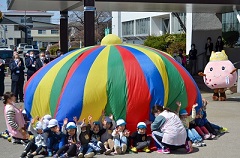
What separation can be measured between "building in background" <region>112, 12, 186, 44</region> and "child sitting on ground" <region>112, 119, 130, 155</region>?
3254 cm

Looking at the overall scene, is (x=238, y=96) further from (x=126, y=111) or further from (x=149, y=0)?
(x=126, y=111)

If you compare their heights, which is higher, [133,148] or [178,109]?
[178,109]

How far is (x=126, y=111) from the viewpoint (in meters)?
8.59

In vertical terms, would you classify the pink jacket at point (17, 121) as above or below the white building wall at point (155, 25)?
below

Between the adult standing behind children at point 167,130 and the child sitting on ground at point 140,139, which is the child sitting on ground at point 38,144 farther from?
the adult standing behind children at point 167,130

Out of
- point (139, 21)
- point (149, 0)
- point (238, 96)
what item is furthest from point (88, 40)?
point (139, 21)

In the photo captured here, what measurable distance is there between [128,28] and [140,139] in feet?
151

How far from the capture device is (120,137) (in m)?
8.29

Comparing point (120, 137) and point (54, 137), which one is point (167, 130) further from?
point (54, 137)

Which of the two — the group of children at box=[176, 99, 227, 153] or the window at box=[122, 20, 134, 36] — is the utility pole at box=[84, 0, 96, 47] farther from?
the window at box=[122, 20, 134, 36]

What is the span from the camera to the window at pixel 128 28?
172ft

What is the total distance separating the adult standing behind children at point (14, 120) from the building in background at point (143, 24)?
32369 millimetres

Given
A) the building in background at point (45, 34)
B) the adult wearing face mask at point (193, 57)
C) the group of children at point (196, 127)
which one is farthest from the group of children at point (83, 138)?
the building in background at point (45, 34)

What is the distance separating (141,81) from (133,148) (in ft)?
4.89
